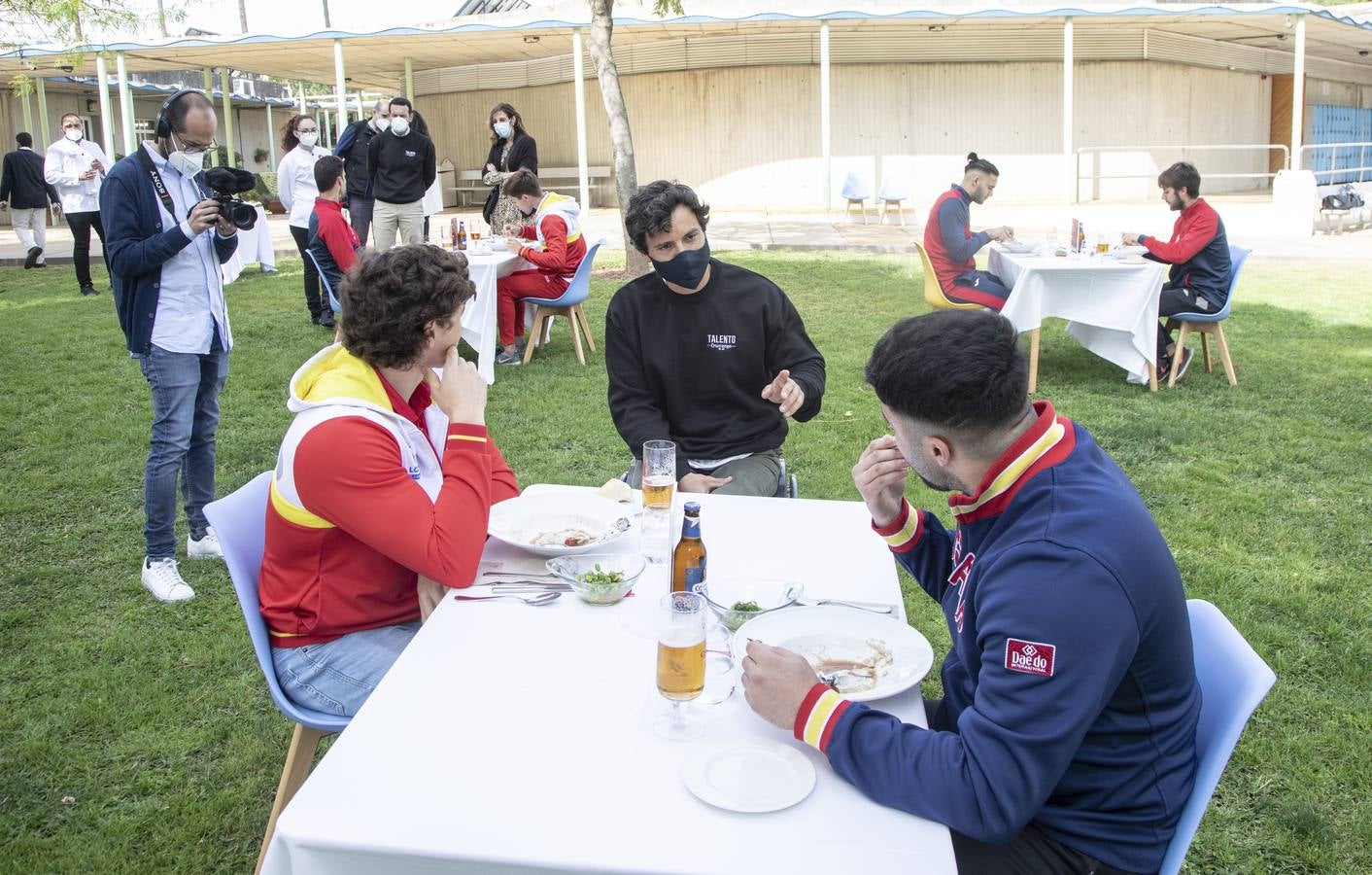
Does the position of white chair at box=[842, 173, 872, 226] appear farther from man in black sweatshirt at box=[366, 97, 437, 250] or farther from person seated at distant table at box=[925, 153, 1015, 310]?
person seated at distant table at box=[925, 153, 1015, 310]

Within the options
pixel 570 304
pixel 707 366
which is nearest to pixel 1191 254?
pixel 570 304

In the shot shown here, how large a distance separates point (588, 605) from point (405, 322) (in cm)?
80

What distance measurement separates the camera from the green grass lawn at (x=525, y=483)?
2939 millimetres

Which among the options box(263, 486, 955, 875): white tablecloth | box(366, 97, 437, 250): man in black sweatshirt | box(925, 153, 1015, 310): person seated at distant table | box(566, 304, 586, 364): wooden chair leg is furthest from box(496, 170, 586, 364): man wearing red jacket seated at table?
box(263, 486, 955, 875): white tablecloth

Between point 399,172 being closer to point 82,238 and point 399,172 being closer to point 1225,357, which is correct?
point 82,238

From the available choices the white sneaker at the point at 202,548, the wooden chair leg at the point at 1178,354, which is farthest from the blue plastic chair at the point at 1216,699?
the wooden chair leg at the point at 1178,354

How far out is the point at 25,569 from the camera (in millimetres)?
4605

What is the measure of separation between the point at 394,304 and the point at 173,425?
218 cm

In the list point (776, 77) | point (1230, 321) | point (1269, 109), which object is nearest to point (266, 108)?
point (776, 77)

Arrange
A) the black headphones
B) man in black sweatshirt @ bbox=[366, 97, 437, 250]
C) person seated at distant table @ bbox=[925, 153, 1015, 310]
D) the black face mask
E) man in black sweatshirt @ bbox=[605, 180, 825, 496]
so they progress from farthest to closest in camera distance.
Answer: man in black sweatshirt @ bbox=[366, 97, 437, 250], person seated at distant table @ bbox=[925, 153, 1015, 310], the black headphones, man in black sweatshirt @ bbox=[605, 180, 825, 496], the black face mask

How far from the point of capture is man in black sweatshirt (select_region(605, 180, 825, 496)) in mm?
3652

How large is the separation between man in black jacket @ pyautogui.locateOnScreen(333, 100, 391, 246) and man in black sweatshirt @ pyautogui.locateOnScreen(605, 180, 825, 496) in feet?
23.2

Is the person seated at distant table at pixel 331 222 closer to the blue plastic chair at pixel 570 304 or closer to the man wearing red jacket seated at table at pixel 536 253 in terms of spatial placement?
the man wearing red jacket seated at table at pixel 536 253

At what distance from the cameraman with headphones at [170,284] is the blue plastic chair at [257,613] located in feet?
6.01
